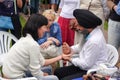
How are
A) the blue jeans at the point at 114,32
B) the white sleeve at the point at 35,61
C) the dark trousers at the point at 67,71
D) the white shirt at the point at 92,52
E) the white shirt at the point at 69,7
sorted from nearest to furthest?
the white sleeve at the point at 35,61
the white shirt at the point at 92,52
the dark trousers at the point at 67,71
the blue jeans at the point at 114,32
the white shirt at the point at 69,7

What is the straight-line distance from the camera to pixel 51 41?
4.78 metres

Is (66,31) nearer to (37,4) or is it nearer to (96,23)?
(96,23)

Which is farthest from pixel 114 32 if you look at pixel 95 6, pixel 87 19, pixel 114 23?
pixel 87 19

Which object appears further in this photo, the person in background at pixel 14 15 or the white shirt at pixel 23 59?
the person in background at pixel 14 15

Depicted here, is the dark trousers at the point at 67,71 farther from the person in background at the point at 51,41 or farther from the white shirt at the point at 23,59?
the white shirt at the point at 23,59

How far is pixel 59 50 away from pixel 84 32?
2.54ft

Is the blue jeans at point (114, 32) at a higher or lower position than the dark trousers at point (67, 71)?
higher

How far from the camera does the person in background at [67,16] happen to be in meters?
5.63

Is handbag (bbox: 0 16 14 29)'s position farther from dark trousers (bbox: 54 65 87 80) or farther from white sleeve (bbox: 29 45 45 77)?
white sleeve (bbox: 29 45 45 77)

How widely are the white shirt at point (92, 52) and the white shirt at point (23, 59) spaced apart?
0.56 m

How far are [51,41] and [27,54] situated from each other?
1.09 metres

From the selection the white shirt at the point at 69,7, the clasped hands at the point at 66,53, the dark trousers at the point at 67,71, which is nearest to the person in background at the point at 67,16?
the white shirt at the point at 69,7

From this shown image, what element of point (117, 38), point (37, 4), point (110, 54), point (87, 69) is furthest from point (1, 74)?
point (37, 4)

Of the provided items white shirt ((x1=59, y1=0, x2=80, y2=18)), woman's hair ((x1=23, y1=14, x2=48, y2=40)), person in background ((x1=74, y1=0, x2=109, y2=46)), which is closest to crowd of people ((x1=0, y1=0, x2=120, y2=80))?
woman's hair ((x1=23, y1=14, x2=48, y2=40))
